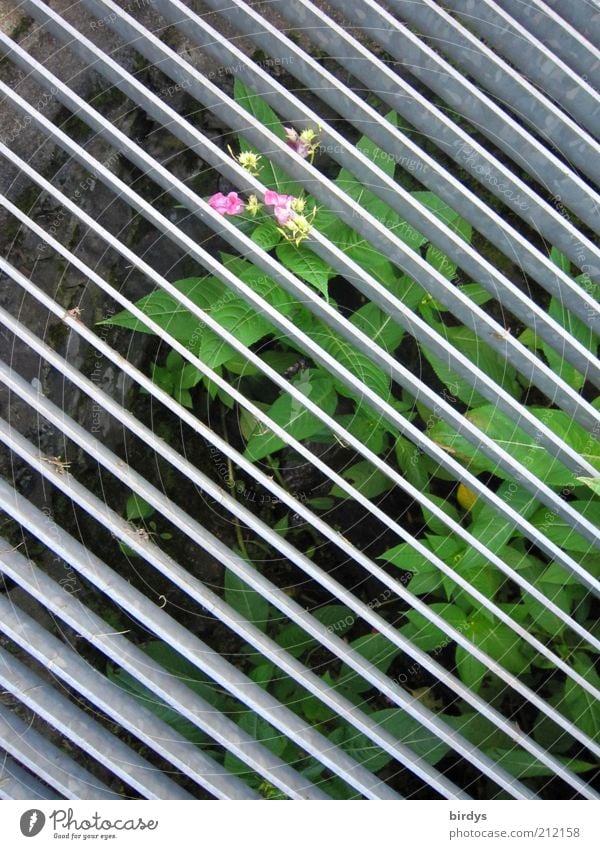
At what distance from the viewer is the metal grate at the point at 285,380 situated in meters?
1.56

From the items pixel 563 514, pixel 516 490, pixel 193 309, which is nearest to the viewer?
pixel 193 309

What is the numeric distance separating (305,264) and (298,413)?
0.32 m

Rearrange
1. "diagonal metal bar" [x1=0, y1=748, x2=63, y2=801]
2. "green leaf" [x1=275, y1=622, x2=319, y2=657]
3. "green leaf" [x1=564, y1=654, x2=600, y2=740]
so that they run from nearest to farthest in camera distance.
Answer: "diagonal metal bar" [x1=0, y1=748, x2=63, y2=801]
"green leaf" [x1=564, y1=654, x2=600, y2=740]
"green leaf" [x1=275, y1=622, x2=319, y2=657]

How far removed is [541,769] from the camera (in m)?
1.75

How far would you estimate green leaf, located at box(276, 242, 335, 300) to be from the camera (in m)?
1.67

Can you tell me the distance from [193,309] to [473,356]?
2.22 feet

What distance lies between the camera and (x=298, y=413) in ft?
5.78

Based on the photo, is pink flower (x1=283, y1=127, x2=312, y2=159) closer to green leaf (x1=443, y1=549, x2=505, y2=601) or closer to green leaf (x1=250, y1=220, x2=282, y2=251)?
green leaf (x1=250, y1=220, x2=282, y2=251)

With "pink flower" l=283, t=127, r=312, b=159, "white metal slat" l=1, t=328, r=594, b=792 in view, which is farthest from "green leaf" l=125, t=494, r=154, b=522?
"pink flower" l=283, t=127, r=312, b=159

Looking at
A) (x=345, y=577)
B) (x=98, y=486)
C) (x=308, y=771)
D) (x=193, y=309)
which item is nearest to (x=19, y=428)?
(x=98, y=486)

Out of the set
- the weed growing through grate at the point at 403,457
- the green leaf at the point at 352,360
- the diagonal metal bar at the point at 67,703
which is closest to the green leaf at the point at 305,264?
the weed growing through grate at the point at 403,457

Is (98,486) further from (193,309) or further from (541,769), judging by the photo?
(541,769)

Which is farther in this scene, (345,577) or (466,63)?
(345,577)
